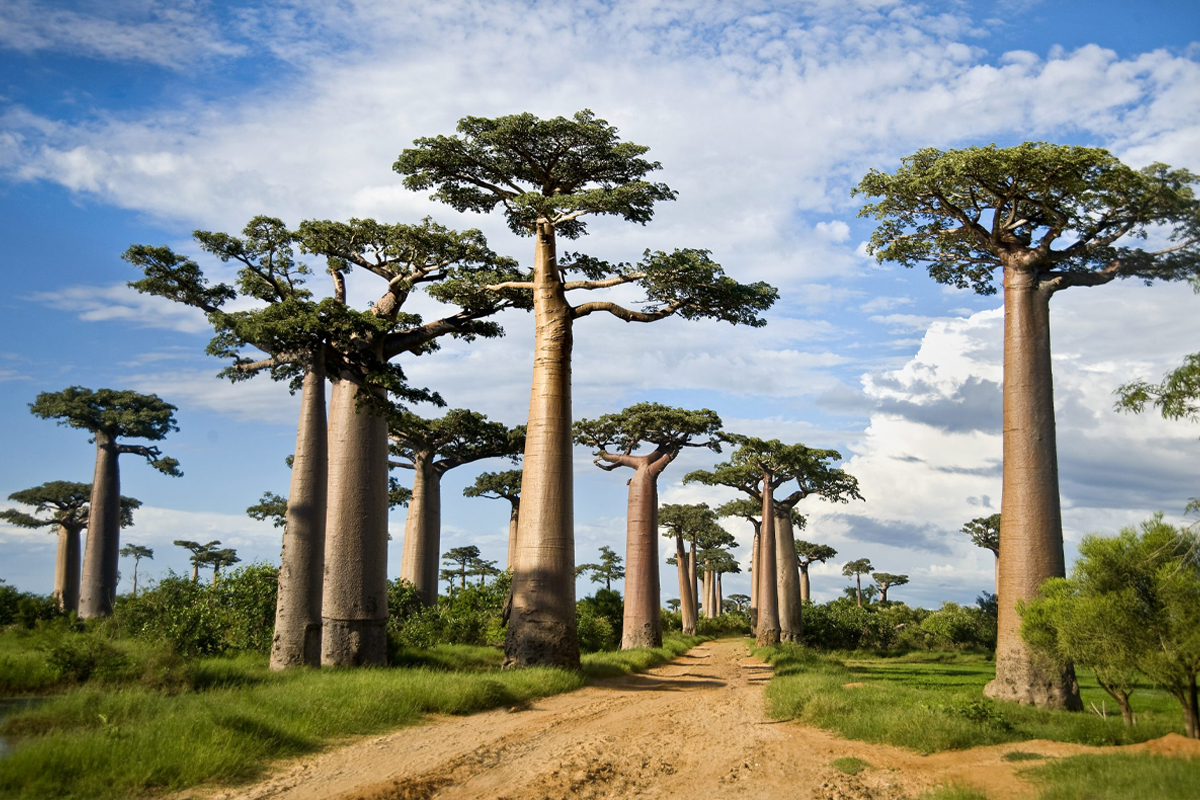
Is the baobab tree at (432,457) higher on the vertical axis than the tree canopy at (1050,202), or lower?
lower

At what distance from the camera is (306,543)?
13.6m

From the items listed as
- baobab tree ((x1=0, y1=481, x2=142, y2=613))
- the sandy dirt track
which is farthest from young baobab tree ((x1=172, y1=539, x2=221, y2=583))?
the sandy dirt track

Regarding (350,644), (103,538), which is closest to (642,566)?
(350,644)

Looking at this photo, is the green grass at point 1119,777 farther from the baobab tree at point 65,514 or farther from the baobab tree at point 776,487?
the baobab tree at point 65,514

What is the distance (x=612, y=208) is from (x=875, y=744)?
10.2 metres

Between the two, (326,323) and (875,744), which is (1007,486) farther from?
(326,323)

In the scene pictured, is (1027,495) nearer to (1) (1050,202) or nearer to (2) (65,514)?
(1) (1050,202)

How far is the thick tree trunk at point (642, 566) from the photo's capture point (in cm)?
2409

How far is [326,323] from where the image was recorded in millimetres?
14055

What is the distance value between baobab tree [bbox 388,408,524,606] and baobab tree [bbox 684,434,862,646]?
27.7 feet

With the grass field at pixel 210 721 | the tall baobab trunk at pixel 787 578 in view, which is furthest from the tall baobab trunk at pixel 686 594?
the grass field at pixel 210 721

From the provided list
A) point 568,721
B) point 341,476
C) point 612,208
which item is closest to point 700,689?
point 568,721

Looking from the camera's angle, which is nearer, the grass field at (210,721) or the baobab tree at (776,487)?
the grass field at (210,721)

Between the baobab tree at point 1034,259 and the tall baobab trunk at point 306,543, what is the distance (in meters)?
10.4
